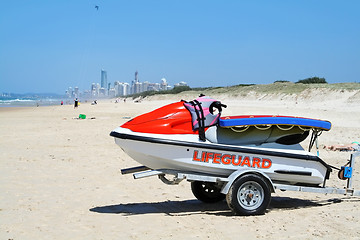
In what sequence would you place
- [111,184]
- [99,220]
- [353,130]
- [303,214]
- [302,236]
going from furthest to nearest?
[353,130] < [111,184] < [303,214] < [99,220] < [302,236]

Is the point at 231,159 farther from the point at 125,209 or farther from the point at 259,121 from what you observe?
the point at 125,209

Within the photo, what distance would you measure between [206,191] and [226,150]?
1.37 metres

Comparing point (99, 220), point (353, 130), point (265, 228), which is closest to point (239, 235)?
point (265, 228)

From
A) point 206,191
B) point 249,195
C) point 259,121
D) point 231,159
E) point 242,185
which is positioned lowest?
point 206,191

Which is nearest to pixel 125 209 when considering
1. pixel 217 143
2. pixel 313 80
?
pixel 217 143

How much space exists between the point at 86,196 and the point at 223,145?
9.15ft

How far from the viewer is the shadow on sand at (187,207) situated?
6618 millimetres

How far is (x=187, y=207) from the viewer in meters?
6.99

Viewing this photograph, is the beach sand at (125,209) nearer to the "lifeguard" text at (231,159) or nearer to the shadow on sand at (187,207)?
the shadow on sand at (187,207)

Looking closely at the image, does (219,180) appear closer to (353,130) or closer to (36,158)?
(36,158)

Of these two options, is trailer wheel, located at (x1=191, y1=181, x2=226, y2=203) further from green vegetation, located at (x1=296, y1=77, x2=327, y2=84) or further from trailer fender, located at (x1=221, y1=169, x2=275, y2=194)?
green vegetation, located at (x1=296, y1=77, x2=327, y2=84)

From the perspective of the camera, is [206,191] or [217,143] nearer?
[217,143]

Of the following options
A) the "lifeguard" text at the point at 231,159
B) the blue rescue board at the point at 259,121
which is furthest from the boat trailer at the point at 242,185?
the blue rescue board at the point at 259,121

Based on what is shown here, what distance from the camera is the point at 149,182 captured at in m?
8.84
